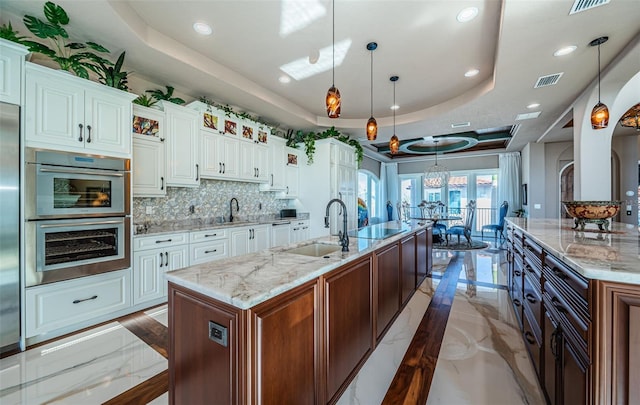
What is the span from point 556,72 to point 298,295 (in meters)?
3.97

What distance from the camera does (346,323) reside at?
5.49 ft

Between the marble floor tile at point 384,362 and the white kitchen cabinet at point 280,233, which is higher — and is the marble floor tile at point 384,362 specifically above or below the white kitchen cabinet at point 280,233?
below

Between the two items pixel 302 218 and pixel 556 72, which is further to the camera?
pixel 302 218

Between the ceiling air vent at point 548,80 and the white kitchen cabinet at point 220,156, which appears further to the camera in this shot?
the white kitchen cabinet at point 220,156

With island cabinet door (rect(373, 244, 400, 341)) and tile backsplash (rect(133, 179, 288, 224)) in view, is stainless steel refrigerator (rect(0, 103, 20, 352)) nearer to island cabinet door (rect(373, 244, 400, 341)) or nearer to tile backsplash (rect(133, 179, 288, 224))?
tile backsplash (rect(133, 179, 288, 224))

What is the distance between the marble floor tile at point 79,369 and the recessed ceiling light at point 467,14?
3.94m

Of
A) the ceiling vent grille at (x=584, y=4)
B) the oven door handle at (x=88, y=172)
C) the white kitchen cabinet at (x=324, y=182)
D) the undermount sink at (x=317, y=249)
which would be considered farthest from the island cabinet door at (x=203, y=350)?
the white kitchen cabinet at (x=324, y=182)

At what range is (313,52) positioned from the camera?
3078 millimetres

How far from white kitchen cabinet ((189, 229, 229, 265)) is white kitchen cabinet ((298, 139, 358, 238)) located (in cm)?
212

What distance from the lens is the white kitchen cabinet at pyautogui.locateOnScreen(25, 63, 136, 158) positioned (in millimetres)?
2189

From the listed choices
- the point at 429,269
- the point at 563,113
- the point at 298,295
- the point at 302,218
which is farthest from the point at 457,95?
the point at 298,295

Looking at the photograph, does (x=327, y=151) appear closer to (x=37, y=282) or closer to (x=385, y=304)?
(x=385, y=304)

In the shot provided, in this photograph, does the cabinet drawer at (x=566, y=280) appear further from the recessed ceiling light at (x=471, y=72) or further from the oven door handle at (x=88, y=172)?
the oven door handle at (x=88, y=172)

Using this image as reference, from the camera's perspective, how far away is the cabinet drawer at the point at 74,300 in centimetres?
218
